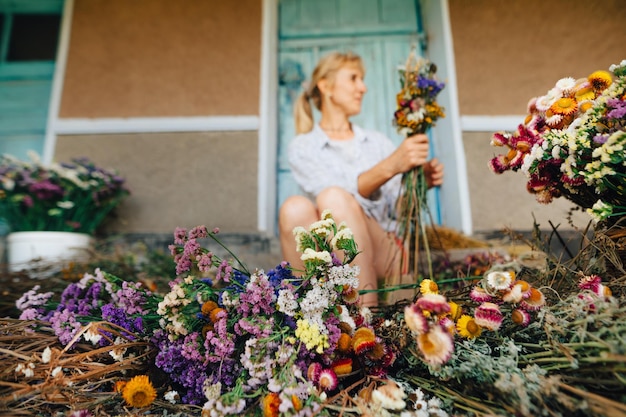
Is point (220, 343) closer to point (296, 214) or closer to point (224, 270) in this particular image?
point (224, 270)

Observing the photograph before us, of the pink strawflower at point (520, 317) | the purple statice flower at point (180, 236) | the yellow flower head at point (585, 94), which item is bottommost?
the pink strawflower at point (520, 317)

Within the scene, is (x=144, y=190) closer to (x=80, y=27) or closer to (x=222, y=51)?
(x=222, y=51)

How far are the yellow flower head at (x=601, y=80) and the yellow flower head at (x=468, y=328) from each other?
2.12 ft

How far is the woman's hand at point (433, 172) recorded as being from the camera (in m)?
1.67

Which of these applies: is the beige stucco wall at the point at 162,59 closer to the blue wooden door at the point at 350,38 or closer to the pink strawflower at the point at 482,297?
the blue wooden door at the point at 350,38

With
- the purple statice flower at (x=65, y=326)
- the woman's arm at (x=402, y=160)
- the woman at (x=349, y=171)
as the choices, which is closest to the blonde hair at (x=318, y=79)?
the woman at (x=349, y=171)

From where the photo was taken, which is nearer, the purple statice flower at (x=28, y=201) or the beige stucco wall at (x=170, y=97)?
the purple statice flower at (x=28, y=201)

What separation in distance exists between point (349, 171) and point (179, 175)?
49.9 inches

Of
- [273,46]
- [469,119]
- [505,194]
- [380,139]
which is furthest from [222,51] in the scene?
[505,194]

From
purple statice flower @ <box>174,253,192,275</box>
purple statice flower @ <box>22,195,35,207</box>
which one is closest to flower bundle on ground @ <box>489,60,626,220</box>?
purple statice flower @ <box>174,253,192,275</box>

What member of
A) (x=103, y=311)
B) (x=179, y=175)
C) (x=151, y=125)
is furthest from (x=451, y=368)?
(x=151, y=125)

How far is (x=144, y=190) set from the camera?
8.39 ft

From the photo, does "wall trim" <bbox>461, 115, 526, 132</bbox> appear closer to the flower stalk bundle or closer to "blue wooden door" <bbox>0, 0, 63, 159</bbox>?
the flower stalk bundle

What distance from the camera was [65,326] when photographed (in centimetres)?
96
